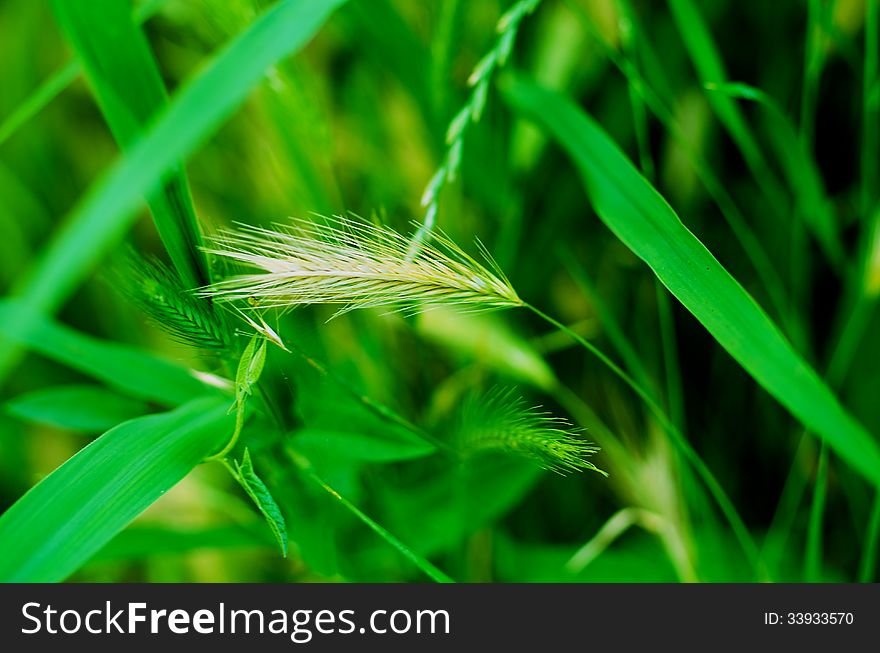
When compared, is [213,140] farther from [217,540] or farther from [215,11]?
[217,540]

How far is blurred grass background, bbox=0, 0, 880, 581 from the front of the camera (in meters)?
0.73

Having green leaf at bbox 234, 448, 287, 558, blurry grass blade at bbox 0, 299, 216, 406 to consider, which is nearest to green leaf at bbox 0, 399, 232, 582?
green leaf at bbox 234, 448, 287, 558

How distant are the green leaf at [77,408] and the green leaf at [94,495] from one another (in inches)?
9.4

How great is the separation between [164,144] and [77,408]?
17.0 inches

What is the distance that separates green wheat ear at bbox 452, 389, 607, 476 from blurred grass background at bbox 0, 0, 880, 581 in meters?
0.13

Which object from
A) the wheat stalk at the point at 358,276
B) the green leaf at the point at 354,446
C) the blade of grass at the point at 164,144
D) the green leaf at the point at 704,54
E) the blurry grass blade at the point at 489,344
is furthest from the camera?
the blurry grass blade at the point at 489,344

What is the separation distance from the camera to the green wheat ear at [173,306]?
43 cm

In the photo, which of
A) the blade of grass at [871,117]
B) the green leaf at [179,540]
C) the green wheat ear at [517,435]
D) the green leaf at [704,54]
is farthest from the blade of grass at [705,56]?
the green leaf at [179,540]

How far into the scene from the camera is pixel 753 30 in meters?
0.96

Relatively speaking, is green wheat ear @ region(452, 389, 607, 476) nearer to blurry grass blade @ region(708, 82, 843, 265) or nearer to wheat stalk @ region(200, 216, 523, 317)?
wheat stalk @ region(200, 216, 523, 317)

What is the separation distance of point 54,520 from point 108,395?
30cm

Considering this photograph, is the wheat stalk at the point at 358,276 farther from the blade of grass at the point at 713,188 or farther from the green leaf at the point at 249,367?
the blade of grass at the point at 713,188

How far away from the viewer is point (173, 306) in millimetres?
434
